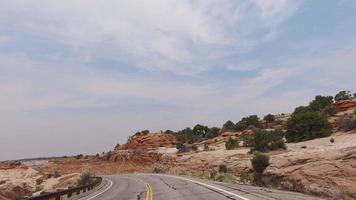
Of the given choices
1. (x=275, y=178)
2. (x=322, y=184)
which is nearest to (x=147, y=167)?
(x=275, y=178)

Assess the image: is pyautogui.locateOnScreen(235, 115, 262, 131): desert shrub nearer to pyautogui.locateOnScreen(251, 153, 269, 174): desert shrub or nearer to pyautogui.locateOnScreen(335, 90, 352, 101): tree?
pyautogui.locateOnScreen(335, 90, 352, 101): tree

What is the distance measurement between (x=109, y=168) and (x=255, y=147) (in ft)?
164

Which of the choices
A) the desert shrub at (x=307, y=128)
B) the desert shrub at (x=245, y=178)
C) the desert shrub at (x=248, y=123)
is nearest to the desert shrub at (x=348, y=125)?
the desert shrub at (x=307, y=128)

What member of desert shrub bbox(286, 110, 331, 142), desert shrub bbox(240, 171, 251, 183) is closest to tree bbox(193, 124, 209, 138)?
desert shrub bbox(286, 110, 331, 142)

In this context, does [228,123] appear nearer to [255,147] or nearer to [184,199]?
[255,147]

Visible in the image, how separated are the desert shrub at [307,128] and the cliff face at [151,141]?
165ft

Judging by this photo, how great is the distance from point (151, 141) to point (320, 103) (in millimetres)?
42862

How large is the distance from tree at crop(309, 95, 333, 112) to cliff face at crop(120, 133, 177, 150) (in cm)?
3427

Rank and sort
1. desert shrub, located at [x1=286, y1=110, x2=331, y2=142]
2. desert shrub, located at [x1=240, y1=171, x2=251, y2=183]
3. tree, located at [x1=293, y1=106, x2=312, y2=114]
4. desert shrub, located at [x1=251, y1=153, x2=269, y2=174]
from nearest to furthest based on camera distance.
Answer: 1. desert shrub, located at [x1=251, y1=153, x2=269, y2=174]
2. desert shrub, located at [x1=240, y1=171, x2=251, y2=183]
3. desert shrub, located at [x1=286, y1=110, x2=331, y2=142]
4. tree, located at [x1=293, y1=106, x2=312, y2=114]

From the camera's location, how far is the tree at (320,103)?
95.6 metres

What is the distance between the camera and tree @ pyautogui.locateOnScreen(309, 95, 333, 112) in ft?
314

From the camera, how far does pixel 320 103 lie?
97.9 meters

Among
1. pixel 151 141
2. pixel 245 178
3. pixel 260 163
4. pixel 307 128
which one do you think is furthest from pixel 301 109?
pixel 260 163

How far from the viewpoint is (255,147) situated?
193ft
